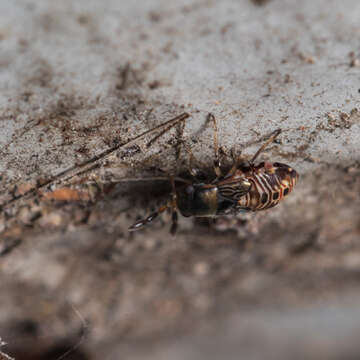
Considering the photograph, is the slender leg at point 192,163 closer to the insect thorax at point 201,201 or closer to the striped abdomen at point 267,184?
the insect thorax at point 201,201

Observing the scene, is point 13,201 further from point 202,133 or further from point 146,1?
point 146,1

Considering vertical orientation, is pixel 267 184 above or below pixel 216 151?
below

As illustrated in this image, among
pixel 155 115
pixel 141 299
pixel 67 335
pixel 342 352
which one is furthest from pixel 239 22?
pixel 342 352

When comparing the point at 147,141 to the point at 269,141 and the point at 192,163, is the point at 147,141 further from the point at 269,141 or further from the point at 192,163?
the point at 269,141

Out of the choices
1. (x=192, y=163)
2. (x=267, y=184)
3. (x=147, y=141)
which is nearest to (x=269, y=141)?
(x=267, y=184)

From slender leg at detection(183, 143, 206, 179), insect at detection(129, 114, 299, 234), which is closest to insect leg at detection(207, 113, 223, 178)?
insect at detection(129, 114, 299, 234)

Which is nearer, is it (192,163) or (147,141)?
(147,141)

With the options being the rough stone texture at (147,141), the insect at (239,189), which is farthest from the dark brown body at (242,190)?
the rough stone texture at (147,141)
